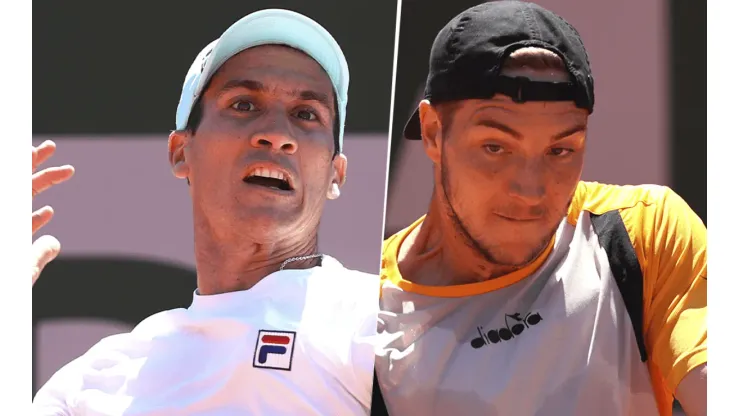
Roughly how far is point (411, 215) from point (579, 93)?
0.49 m

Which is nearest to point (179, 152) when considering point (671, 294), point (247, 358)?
point (247, 358)

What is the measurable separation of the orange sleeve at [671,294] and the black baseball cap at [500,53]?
1.08ft

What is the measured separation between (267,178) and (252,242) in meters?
0.17

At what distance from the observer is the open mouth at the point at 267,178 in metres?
2.23

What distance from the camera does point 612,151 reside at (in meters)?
2.12

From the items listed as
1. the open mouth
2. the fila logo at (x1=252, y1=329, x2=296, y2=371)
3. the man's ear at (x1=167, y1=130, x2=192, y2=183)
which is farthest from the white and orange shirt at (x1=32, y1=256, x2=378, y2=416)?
the man's ear at (x1=167, y1=130, x2=192, y2=183)

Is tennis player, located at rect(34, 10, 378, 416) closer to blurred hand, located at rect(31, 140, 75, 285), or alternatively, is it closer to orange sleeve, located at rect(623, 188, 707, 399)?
blurred hand, located at rect(31, 140, 75, 285)

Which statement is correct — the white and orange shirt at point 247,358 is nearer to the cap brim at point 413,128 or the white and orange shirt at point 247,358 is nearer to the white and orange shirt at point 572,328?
the white and orange shirt at point 572,328

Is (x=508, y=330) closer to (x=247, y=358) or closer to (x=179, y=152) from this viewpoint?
(x=247, y=358)

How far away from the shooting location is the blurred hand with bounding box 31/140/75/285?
93.7 inches

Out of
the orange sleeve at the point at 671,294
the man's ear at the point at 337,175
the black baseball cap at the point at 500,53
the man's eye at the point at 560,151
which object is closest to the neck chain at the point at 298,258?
the man's ear at the point at 337,175

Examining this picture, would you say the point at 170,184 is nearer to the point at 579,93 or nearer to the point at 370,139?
the point at 370,139

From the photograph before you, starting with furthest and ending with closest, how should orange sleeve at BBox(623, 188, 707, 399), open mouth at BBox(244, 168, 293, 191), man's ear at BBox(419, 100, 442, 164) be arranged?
open mouth at BBox(244, 168, 293, 191) < man's ear at BBox(419, 100, 442, 164) < orange sleeve at BBox(623, 188, 707, 399)
